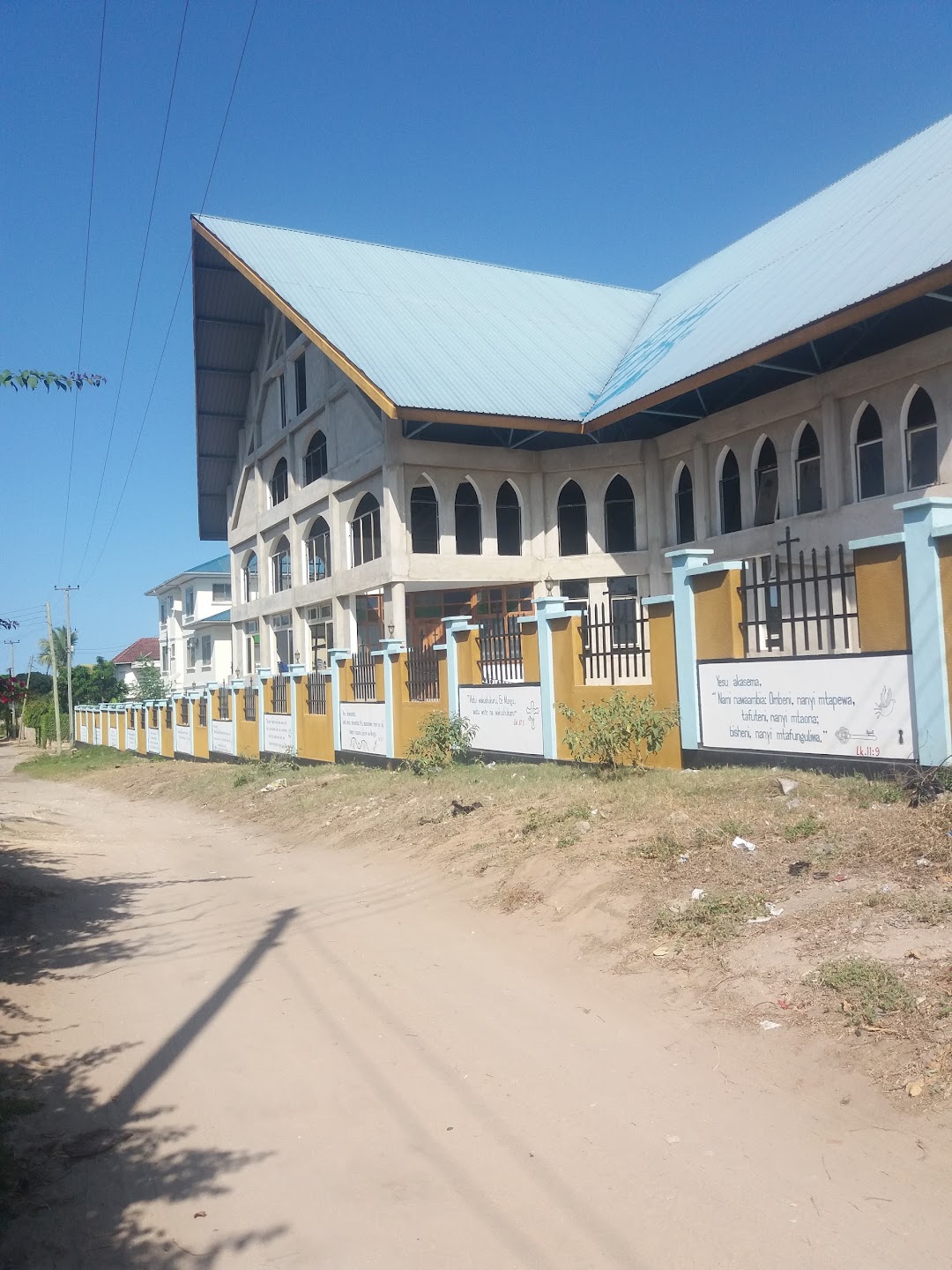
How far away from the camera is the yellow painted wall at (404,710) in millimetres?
15984

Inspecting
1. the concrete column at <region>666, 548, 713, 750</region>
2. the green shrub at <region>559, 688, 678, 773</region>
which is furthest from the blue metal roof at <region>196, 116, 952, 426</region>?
the green shrub at <region>559, 688, 678, 773</region>

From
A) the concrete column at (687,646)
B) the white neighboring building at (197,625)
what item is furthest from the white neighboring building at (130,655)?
the concrete column at (687,646)

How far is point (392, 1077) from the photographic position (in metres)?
5.25

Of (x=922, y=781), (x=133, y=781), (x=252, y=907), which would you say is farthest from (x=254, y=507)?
(x=922, y=781)

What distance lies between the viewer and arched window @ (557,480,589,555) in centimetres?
2288

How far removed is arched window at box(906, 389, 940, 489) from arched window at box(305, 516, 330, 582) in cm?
1471

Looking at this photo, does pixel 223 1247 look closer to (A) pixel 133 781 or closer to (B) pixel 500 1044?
(B) pixel 500 1044

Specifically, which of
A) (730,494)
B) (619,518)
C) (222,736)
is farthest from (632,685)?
(222,736)

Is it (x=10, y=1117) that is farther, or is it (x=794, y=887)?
(x=794, y=887)

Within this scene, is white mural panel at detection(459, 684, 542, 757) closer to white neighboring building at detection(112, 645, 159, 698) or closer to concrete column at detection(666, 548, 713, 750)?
concrete column at detection(666, 548, 713, 750)

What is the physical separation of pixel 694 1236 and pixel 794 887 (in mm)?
3546

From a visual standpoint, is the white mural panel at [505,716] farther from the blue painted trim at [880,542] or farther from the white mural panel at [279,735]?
the white mural panel at [279,735]

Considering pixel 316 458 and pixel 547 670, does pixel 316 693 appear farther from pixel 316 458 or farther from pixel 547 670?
pixel 316 458

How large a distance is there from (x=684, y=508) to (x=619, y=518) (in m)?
1.63
